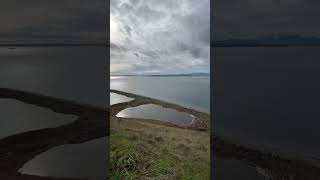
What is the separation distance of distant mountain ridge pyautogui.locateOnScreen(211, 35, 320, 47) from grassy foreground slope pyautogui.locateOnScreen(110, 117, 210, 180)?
1.03m

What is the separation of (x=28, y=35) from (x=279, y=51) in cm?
184

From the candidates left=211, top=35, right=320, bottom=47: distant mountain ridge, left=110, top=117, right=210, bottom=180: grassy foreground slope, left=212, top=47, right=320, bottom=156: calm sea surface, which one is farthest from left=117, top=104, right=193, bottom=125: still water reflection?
left=211, top=35, right=320, bottom=47: distant mountain ridge

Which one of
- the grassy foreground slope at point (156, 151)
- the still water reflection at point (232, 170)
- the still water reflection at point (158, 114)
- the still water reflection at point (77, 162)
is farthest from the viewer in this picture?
the still water reflection at point (158, 114)

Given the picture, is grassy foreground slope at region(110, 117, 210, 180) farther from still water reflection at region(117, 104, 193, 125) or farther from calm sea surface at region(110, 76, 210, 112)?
calm sea surface at region(110, 76, 210, 112)

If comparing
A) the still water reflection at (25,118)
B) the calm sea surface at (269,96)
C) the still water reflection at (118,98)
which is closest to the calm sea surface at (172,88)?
the still water reflection at (118,98)

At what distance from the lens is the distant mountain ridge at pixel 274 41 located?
2.08m

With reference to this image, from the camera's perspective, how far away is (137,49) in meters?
2.99

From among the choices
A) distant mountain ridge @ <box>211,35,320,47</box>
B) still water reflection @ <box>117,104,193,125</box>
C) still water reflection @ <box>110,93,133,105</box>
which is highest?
distant mountain ridge @ <box>211,35,320,47</box>

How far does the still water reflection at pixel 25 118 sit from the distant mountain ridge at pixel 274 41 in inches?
49.4

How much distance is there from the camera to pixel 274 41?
7.03 feet

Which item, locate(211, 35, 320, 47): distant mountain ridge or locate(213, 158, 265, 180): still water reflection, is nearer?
locate(211, 35, 320, 47): distant mountain ridge

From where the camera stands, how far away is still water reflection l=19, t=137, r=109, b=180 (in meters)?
2.45

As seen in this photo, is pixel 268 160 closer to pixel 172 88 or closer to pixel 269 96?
pixel 269 96

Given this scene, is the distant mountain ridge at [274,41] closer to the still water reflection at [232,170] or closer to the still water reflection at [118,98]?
the still water reflection at [232,170]
